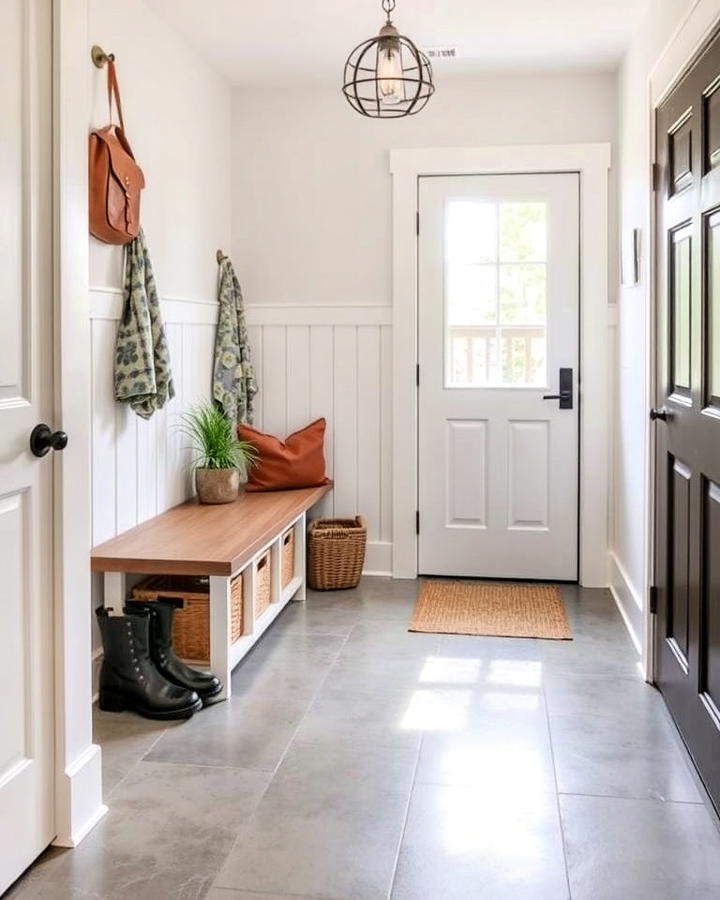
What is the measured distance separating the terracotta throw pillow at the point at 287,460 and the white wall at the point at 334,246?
22cm

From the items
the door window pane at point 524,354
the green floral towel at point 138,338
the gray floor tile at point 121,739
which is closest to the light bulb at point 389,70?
the green floral towel at point 138,338

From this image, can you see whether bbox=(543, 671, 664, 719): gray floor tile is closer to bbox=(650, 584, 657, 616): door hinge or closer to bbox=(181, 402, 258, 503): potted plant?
bbox=(650, 584, 657, 616): door hinge

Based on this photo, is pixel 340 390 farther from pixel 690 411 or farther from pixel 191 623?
pixel 690 411

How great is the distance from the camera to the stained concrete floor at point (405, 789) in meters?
2.07

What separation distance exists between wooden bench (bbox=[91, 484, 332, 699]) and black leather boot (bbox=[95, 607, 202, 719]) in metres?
0.17

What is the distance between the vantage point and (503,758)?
106 inches

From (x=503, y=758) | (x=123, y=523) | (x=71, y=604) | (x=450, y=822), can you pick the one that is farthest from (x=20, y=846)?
(x=123, y=523)

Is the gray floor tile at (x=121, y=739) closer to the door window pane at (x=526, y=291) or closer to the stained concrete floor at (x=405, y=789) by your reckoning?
the stained concrete floor at (x=405, y=789)

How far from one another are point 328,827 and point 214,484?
2.03 m

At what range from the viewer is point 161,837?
2250mm

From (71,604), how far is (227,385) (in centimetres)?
237

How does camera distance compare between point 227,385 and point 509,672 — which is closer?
point 509,672

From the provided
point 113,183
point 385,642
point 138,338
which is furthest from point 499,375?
point 113,183

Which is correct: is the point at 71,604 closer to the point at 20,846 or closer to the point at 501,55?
the point at 20,846
